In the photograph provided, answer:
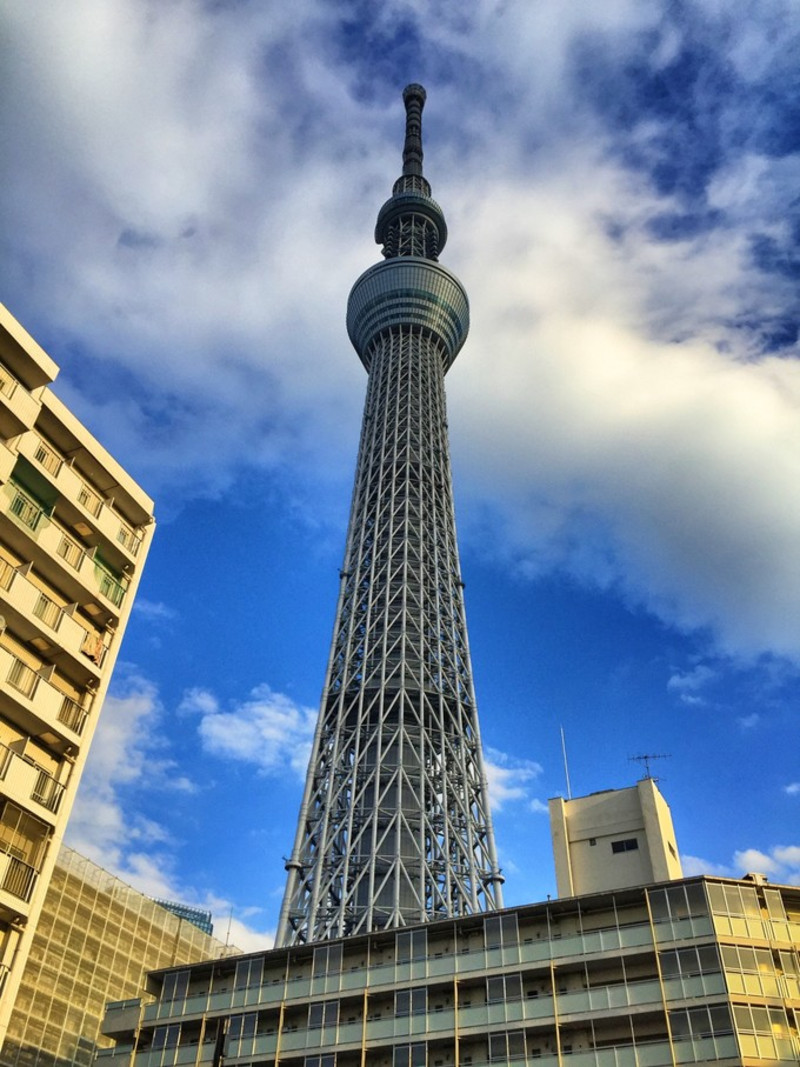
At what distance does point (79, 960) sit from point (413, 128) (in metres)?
105

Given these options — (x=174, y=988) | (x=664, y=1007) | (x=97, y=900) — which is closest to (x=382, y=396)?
(x=97, y=900)

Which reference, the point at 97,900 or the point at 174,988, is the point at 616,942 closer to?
the point at 174,988

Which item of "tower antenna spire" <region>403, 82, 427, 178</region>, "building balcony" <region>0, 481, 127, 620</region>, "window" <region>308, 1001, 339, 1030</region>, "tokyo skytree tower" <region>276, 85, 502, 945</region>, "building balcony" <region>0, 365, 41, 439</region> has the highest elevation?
"tower antenna spire" <region>403, 82, 427, 178</region>

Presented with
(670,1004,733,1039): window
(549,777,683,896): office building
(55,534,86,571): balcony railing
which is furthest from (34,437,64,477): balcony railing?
(549,777,683,896): office building

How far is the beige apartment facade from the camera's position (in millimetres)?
25781

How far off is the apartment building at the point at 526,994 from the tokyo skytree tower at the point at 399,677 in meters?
17.7

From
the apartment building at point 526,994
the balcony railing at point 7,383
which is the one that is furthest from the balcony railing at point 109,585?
the apartment building at point 526,994

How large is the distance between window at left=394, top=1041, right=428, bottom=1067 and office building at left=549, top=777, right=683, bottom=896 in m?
12.6

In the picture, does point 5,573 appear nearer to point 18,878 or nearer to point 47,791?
point 47,791

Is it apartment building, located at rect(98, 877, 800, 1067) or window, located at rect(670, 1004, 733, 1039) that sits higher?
apartment building, located at rect(98, 877, 800, 1067)

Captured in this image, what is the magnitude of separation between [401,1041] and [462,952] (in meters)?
4.16

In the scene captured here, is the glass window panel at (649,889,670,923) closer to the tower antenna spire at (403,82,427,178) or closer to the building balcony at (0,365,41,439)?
the building balcony at (0,365,41,439)

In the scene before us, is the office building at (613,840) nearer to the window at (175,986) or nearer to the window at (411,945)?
the window at (411,945)

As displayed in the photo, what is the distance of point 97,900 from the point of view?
57906 mm
